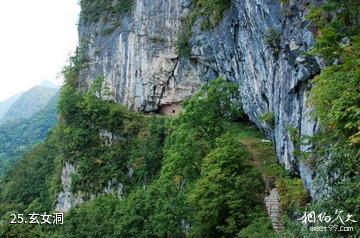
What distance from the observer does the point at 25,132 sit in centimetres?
7331

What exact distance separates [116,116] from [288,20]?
64.2 feet

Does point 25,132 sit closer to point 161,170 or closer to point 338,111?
point 161,170

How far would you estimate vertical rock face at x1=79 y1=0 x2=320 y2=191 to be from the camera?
13031mm

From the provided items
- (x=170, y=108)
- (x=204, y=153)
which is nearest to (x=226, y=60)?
(x=204, y=153)

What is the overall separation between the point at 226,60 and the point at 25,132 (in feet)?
191

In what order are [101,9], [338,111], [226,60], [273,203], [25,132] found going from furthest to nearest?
[25,132], [101,9], [226,60], [273,203], [338,111]

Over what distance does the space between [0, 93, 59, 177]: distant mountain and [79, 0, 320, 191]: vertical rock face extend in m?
34.3

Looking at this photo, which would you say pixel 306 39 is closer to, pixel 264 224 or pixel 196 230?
pixel 264 224

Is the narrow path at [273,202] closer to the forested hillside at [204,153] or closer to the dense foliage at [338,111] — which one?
the forested hillside at [204,153]

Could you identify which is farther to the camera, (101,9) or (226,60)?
(101,9)

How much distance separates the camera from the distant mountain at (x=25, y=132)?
6625 centimetres

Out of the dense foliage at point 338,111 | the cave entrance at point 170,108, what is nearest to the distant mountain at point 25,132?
the cave entrance at point 170,108

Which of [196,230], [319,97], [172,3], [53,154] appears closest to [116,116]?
[172,3]

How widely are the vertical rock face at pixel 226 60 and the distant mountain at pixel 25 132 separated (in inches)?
1350
